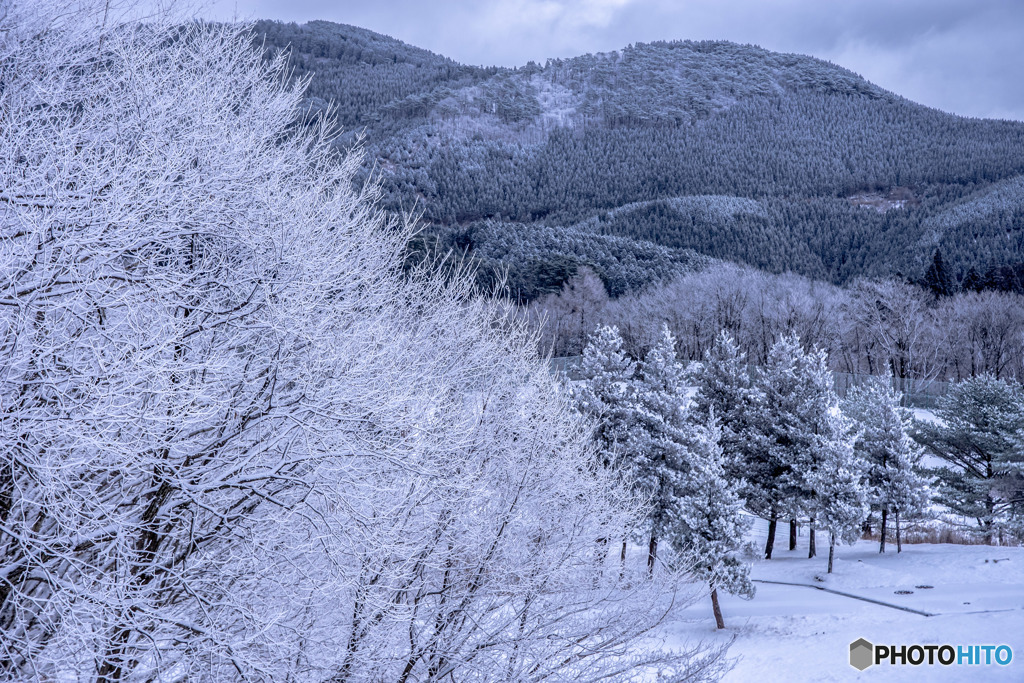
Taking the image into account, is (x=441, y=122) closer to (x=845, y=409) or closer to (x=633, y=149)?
(x=633, y=149)

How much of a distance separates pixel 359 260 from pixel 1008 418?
1022 inches

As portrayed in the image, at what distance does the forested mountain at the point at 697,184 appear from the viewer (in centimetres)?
8825

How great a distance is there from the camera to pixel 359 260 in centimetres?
1283

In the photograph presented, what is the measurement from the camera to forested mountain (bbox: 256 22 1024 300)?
88.2m

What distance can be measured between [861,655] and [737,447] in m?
10.6

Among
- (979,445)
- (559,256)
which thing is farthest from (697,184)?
(979,445)

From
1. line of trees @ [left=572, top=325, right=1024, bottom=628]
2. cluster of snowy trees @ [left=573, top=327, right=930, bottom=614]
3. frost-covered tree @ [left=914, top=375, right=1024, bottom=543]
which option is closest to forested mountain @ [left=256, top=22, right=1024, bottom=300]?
cluster of snowy trees @ [left=573, top=327, right=930, bottom=614]

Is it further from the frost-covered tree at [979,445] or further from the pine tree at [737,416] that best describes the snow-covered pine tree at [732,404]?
the frost-covered tree at [979,445]

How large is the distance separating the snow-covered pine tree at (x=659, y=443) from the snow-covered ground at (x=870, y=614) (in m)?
Answer: 3.70

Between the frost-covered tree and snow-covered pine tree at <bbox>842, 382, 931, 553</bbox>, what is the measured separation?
1687 mm

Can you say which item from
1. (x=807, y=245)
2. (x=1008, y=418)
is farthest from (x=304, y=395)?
(x=807, y=245)

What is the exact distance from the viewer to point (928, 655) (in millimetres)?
18703

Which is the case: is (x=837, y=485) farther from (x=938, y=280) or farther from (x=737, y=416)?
(x=938, y=280)

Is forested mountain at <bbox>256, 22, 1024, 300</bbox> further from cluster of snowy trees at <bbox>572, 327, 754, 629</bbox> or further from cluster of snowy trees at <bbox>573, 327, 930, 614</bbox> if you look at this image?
cluster of snowy trees at <bbox>572, 327, 754, 629</bbox>
